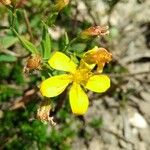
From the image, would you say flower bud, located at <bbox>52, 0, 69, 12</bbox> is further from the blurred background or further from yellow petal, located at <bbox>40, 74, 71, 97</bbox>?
the blurred background

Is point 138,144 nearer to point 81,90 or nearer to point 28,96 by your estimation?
point 28,96

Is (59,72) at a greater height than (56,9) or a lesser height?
lesser

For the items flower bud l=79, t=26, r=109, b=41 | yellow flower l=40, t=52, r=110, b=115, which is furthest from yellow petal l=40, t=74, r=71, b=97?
flower bud l=79, t=26, r=109, b=41

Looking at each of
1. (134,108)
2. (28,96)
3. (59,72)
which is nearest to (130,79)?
(134,108)

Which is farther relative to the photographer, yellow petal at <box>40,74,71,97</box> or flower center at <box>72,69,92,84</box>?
flower center at <box>72,69,92,84</box>

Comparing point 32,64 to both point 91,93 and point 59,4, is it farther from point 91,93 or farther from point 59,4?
point 91,93

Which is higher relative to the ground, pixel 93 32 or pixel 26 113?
pixel 93 32

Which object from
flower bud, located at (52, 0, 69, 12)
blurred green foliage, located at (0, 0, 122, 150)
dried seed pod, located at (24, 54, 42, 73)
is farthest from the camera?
blurred green foliage, located at (0, 0, 122, 150)

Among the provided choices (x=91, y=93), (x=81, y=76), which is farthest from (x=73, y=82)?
(x=91, y=93)
